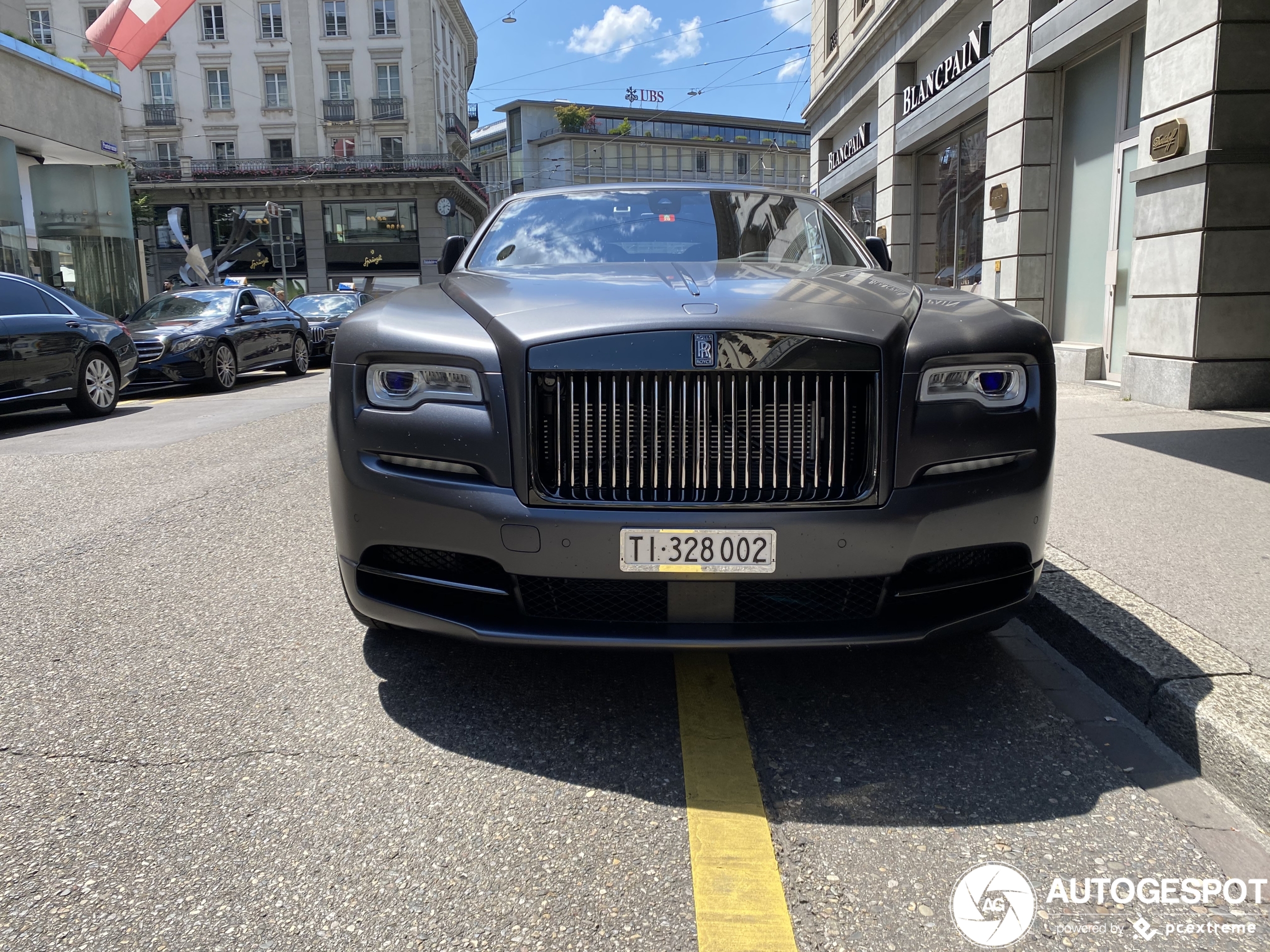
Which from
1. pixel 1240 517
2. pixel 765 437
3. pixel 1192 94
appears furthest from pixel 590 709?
pixel 1192 94

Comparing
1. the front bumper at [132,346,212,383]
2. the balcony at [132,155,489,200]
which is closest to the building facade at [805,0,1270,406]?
the front bumper at [132,346,212,383]

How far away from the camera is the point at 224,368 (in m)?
14.4

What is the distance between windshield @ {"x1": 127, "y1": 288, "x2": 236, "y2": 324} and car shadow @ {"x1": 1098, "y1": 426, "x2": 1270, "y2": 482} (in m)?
12.5

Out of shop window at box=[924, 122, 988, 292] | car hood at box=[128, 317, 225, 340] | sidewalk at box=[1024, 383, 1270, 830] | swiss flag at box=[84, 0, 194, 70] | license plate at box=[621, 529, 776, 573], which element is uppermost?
swiss flag at box=[84, 0, 194, 70]

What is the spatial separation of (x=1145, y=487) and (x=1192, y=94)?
16.0 feet

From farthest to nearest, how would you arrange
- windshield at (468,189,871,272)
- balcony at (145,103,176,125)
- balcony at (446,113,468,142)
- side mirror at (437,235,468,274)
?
balcony at (446,113,468,142) < balcony at (145,103,176,125) < side mirror at (437,235,468,274) < windshield at (468,189,871,272)

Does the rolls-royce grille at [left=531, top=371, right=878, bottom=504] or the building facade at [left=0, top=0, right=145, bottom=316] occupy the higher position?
the building facade at [left=0, top=0, right=145, bottom=316]

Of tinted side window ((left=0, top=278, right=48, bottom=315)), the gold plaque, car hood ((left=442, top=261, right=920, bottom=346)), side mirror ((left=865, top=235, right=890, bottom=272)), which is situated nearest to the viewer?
car hood ((left=442, top=261, right=920, bottom=346))

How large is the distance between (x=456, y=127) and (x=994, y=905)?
56661mm

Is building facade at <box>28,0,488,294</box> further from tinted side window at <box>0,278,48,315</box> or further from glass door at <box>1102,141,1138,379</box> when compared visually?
glass door at <box>1102,141,1138,379</box>

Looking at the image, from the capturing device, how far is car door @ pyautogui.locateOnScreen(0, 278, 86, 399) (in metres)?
9.53

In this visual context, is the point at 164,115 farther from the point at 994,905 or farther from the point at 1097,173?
the point at 994,905

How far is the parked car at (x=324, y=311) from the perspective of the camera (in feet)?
63.8

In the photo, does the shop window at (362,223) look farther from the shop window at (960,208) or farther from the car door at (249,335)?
the shop window at (960,208)
